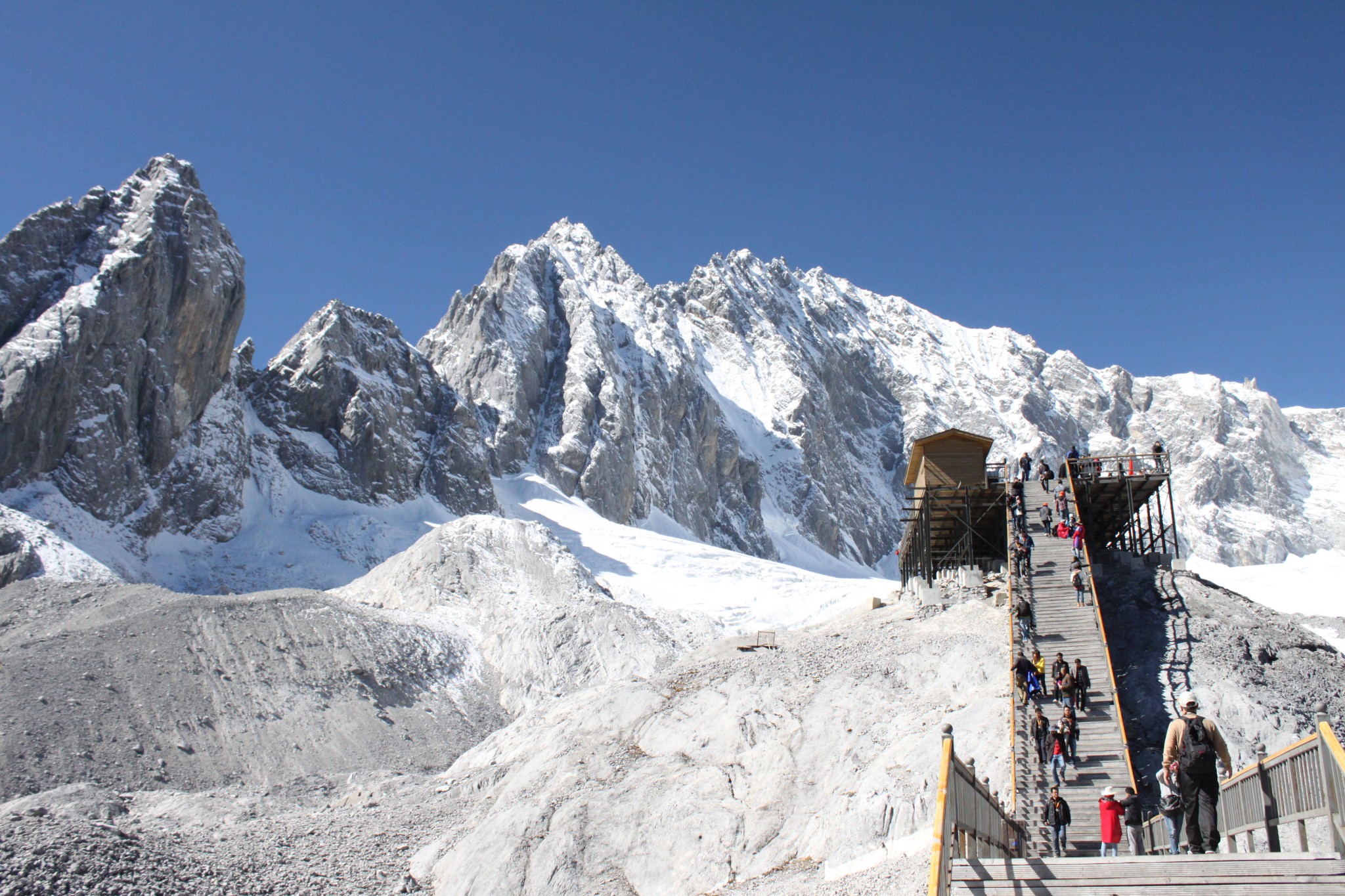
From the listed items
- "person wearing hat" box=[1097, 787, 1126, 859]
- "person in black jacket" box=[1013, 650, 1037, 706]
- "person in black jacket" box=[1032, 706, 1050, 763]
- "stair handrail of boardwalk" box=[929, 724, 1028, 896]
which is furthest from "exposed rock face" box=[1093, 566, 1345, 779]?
"stair handrail of boardwalk" box=[929, 724, 1028, 896]

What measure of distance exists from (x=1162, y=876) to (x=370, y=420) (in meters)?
100

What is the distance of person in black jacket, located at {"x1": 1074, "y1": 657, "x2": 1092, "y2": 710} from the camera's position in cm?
1888

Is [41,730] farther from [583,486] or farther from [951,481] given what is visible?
[583,486]

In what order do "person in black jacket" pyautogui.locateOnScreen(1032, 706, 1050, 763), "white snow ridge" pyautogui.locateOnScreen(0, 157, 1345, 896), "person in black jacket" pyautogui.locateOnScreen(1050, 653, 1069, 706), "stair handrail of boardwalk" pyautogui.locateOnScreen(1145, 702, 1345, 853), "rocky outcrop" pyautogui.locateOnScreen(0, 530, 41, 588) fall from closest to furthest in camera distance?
1. "stair handrail of boardwalk" pyautogui.locateOnScreen(1145, 702, 1345, 853)
2. "person in black jacket" pyautogui.locateOnScreen(1032, 706, 1050, 763)
3. "person in black jacket" pyautogui.locateOnScreen(1050, 653, 1069, 706)
4. "white snow ridge" pyautogui.locateOnScreen(0, 157, 1345, 896)
5. "rocky outcrop" pyautogui.locateOnScreen(0, 530, 41, 588)

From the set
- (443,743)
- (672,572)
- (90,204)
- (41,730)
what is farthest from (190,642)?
(90,204)

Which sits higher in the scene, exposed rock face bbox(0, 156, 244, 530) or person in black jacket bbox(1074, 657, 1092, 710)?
exposed rock face bbox(0, 156, 244, 530)

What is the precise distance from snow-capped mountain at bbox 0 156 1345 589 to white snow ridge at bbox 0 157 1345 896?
0.39m

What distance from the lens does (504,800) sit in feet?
82.0

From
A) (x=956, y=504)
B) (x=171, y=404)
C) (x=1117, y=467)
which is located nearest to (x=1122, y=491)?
(x=1117, y=467)

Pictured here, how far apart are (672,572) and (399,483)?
103 feet

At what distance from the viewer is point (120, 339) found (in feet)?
253

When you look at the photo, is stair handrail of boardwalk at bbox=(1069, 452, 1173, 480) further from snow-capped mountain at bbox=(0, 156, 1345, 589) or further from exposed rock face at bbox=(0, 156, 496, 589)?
exposed rock face at bbox=(0, 156, 496, 589)

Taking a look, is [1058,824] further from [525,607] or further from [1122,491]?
[525,607]

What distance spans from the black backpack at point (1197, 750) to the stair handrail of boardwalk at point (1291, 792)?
0.35m
